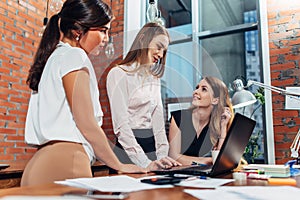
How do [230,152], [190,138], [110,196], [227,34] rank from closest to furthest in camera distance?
[110,196], [230,152], [190,138], [227,34]

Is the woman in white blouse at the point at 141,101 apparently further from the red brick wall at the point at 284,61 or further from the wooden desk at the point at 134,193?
the red brick wall at the point at 284,61

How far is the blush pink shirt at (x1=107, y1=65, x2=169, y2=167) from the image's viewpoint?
3.68 feet

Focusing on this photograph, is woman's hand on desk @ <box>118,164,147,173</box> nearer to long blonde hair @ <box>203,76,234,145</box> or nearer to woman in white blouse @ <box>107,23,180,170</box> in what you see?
woman in white blouse @ <box>107,23,180,170</box>

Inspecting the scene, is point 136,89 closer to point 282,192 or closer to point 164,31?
point 164,31

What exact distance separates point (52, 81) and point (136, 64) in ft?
1.19

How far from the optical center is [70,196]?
563mm

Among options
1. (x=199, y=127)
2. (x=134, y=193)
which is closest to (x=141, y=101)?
(x=199, y=127)

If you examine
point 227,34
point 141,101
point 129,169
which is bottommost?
point 129,169

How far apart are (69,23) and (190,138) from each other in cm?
83

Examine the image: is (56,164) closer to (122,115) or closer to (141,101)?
(122,115)

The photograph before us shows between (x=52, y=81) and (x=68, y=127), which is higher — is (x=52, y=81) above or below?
above

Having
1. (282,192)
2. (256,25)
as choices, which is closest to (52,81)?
(282,192)

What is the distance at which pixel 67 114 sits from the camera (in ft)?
3.13

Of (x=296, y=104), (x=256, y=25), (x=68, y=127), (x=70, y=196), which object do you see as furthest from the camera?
(x=256, y=25)
